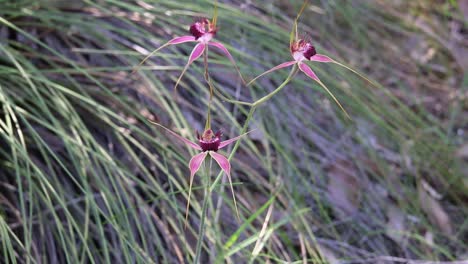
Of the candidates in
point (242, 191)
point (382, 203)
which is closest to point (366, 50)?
point (382, 203)

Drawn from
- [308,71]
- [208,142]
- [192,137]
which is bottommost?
[192,137]

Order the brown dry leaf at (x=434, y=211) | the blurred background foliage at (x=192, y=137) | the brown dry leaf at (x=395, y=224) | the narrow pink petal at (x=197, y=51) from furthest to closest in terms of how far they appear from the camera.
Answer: the brown dry leaf at (x=434, y=211), the brown dry leaf at (x=395, y=224), the blurred background foliage at (x=192, y=137), the narrow pink petal at (x=197, y=51)

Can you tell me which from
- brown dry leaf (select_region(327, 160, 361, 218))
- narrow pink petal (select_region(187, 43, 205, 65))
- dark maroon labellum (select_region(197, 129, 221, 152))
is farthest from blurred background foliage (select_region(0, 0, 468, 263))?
narrow pink petal (select_region(187, 43, 205, 65))

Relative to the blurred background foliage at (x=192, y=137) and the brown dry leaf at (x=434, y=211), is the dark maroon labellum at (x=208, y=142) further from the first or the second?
the brown dry leaf at (x=434, y=211)

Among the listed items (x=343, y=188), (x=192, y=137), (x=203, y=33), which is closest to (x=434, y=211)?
(x=343, y=188)

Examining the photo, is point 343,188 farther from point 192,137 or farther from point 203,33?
point 203,33

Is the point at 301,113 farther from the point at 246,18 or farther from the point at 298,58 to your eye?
the point at 298,58

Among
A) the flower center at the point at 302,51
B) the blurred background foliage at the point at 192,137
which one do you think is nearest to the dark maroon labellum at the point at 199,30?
the flower center at the point at 302,51
